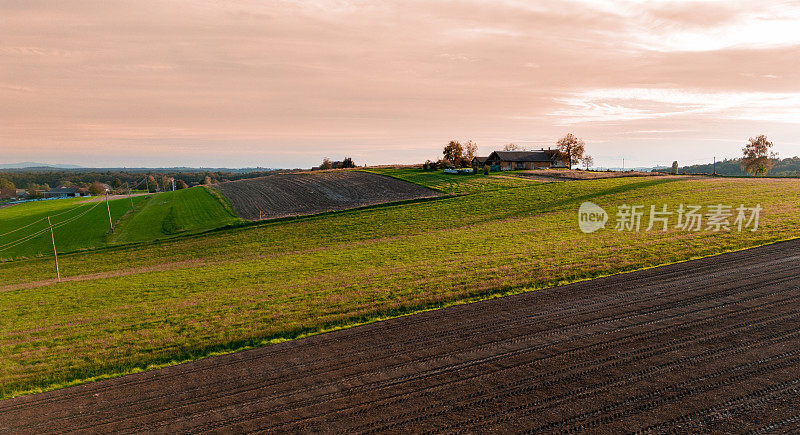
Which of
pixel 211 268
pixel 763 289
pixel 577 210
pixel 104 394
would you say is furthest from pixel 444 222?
pixel 104 394

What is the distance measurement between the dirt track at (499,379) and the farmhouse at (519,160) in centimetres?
8676

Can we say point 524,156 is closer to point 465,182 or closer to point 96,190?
point 465,182

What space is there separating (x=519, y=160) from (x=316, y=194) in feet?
190

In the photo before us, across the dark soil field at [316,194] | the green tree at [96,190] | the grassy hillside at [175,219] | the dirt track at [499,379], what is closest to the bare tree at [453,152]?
the dark soil field at [316,194]

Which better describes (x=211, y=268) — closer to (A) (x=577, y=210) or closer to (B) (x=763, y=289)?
(B) (x=763, y=289)

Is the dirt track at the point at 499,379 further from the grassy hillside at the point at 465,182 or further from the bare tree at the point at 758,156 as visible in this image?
the bare tree at the point at 758,156

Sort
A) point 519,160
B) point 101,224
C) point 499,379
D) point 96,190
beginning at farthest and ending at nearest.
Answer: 1. point 96,190
2. point 519,160
3. point 101,224
4. point 499,379

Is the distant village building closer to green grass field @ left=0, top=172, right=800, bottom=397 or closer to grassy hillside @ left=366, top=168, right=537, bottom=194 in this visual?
grassy hillside @ left=366, top=168, right=537, bottom=194

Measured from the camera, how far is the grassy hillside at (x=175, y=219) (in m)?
51.2

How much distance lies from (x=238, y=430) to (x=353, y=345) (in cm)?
546

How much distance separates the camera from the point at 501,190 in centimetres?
6438

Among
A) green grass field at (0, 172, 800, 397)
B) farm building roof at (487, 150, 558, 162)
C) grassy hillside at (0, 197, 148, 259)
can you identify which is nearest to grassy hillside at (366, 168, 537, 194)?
green grass field at (0, 172, 800, 397)

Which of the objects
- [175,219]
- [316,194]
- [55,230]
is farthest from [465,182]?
[55,230]

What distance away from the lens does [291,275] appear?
90.6ft
